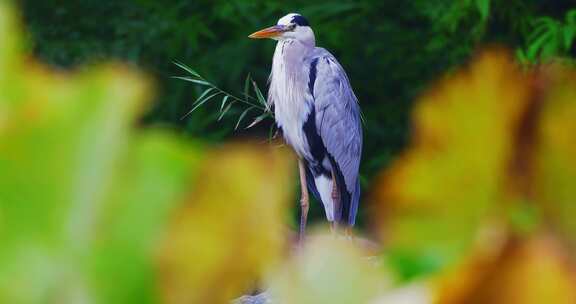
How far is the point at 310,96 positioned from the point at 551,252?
3104 millimetres

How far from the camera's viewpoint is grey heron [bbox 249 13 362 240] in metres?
3.16

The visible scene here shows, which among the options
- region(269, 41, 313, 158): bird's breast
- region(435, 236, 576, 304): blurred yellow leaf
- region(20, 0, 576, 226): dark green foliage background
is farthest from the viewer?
region(20, 0, 576, 226): dark green foliage background

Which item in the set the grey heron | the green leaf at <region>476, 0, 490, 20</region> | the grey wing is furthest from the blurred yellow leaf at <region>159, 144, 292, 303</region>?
the green leaf at <region>476, 0, 490, 20</region>

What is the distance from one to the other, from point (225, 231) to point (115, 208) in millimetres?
11

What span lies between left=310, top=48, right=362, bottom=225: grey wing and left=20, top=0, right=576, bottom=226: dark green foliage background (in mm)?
630

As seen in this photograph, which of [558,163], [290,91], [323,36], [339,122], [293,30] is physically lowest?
[323,36]

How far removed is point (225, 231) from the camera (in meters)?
0.12

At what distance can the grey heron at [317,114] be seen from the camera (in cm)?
316

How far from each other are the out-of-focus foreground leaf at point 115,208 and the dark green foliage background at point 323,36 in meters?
3.84

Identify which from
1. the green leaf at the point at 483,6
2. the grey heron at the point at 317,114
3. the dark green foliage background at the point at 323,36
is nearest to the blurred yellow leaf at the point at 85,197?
the grey heron at the point at 317,114

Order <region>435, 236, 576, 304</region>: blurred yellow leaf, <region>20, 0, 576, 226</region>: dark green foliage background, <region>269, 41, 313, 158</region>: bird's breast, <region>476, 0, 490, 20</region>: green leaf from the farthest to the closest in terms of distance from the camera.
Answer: <region>20, 0, 576, 226</region>: dark green foliage background
<region>476, 0, 490, 20</region>: green leaf
<region>269, 41, 313, 158</region>: bird's breast
<region>435, 236, 576, 304</region>: blurred yellow leaf

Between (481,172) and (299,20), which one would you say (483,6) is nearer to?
(299,20)

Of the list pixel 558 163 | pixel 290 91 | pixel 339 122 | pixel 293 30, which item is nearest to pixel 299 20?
pixel 293 30

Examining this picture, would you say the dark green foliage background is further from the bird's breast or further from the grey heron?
the bird's breast
